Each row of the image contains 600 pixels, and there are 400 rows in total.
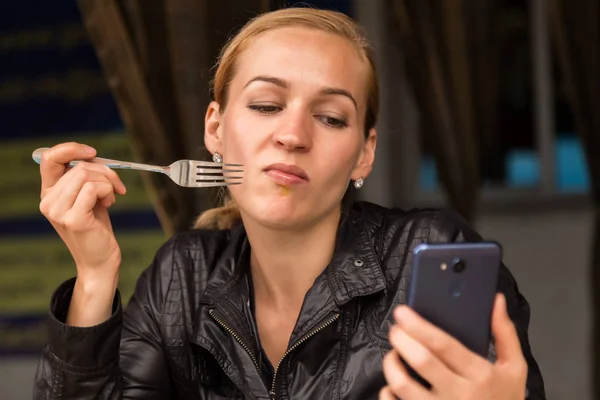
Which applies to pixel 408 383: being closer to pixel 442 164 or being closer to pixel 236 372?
pixel 236 372

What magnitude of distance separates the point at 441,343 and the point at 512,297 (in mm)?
552

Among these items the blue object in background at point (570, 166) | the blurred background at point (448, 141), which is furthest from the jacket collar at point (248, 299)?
the blue object in background at point (570, 166)

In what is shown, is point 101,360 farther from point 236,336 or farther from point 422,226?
point 422,226

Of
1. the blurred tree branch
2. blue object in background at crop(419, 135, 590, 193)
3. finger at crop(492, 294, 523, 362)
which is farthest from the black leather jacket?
blue object in background at crop(419, 135, 590, 193)

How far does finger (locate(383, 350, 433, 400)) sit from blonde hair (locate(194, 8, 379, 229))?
74 centimetres

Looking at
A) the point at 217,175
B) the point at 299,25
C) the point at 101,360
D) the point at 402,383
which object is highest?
Result: the point at 299,25

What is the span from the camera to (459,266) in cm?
89

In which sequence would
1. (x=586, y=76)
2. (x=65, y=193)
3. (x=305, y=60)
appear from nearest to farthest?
(x=65, y=193), (x=305, y=60), (x=586, y=76)

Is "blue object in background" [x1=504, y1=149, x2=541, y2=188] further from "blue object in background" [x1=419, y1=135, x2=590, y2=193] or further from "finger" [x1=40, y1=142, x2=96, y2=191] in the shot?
"finger" [x1=40, y1=142, x2=96, y2=191]

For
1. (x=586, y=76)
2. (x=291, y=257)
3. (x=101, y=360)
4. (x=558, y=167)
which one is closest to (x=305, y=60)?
(x=291, y=257)

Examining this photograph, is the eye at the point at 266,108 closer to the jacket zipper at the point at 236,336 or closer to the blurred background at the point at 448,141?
the jacket zipper at the point at 236,336

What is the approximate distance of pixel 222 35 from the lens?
2420 millimetres

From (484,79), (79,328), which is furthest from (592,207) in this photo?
(79,328)

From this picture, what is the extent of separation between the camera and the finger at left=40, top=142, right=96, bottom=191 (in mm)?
1343
